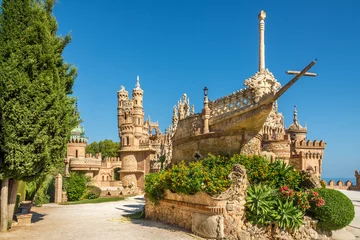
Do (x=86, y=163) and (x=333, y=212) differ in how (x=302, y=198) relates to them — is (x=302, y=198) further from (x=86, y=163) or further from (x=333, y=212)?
(x=86, y=163)

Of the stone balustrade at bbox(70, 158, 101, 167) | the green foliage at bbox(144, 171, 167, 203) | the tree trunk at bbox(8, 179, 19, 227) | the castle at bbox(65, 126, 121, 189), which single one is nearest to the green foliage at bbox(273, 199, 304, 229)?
the green foliage at bbox(144, 171, 167, 203)

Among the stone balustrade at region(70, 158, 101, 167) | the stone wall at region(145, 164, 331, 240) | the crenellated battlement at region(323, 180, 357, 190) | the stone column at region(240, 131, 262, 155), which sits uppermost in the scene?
the stone column at region(240, 131, 262, 155)

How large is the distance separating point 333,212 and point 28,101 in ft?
44.5

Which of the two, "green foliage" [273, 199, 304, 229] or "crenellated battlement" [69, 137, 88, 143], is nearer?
"green foliage" [273, 199, 304, 229]

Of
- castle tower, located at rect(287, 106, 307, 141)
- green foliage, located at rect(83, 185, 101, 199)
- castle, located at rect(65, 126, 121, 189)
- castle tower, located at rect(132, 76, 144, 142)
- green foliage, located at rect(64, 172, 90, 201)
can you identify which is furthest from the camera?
castle tower, located at rect(132, 76, 144, 142)

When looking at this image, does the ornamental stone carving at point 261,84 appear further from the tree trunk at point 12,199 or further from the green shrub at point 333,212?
the tree trunk at point 12,199

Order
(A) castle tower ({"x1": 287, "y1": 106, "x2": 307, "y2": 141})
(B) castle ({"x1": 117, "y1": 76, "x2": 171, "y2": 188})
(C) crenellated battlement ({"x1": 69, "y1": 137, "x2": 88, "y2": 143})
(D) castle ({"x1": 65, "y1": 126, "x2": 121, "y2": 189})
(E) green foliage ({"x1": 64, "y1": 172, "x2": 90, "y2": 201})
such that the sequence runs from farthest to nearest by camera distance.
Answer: (C) crenellated battlement ({"x1": 69, "y1": 137, "x2": 88, "y2": 143}) → (B) castle ({"x1": 117, "y1": 76, "x2": 171, "y2": 188}) → (D) castle ({"x1": 65, "y1": 126, "x2": 121, "y2": 189}) → (A) castle tower ({"x1": 287, "y1": 106, "x2": 307, "y2": 141}) → (E) green foliage ({"x1": 64, "y1": 172, "x2": 90, "y2": 201})

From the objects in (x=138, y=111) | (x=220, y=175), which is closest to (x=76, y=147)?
(x=138, y=111)

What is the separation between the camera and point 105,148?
86.6 meters

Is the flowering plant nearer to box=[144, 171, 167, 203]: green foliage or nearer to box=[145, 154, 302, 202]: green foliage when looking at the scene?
box=[145, 154, 302, 202]: green foliage

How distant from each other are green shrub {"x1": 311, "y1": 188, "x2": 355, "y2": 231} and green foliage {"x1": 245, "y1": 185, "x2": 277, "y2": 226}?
192cm

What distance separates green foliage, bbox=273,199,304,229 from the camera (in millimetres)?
13289

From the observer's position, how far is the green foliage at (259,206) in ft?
44.2

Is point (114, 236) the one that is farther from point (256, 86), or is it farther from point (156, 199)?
point (256, 86)
